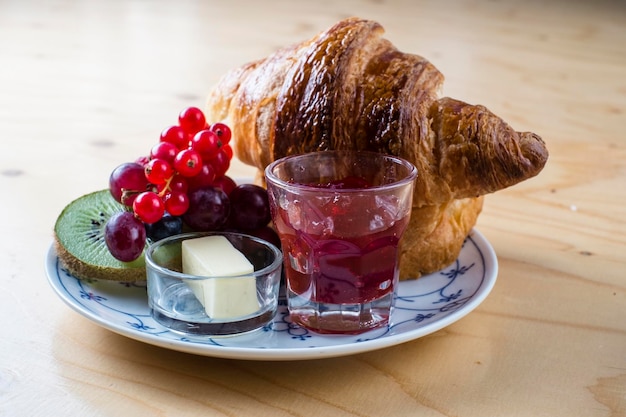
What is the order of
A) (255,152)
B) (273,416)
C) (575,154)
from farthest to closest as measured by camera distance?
(575,154) → (255,152) → (273,416)

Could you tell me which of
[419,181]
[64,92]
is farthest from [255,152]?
[64,92]

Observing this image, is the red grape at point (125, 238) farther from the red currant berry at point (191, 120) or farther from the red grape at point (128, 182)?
the red currant berry at point (191, 120)

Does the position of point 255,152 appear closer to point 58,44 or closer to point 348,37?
point 348,37

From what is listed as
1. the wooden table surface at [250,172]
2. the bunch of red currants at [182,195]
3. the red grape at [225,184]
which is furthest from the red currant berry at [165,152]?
the wooden table surface at [250,172]

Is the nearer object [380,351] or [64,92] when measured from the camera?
[380,351]

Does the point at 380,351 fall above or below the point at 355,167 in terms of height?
below

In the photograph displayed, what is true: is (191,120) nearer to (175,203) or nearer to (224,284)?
(175,203)
